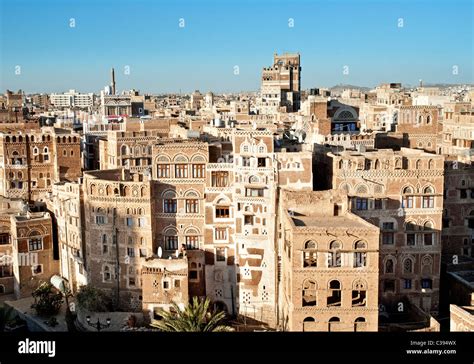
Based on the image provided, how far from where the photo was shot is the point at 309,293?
18.8m

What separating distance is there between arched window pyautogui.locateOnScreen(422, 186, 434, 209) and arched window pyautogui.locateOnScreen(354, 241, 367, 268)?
6738 millimetres

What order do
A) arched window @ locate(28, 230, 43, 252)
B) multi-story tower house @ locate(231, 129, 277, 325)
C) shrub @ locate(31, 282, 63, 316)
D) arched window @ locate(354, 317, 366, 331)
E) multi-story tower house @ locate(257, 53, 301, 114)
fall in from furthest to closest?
multi-story tower house @ locate(257, 53, 301, 114), arched window @ locate(28, 230, 43, 252), shrub @ locate(31, 282, 63, 316), multi-story tower house @ locate(231, 129, 277, 325), arched window @ locate(354, 317, 366, 331)

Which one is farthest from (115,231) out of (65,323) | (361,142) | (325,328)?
(361,142)

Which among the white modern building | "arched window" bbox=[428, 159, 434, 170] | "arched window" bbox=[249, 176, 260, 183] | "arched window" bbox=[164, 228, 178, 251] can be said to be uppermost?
the white modern building

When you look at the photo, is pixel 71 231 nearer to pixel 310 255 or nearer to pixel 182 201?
pixel 182 201

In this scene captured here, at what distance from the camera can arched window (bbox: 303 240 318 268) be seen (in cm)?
1859

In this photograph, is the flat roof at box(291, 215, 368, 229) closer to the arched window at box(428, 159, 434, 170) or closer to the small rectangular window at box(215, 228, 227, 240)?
the small rectangular window at box(215, 228, 227, 240)

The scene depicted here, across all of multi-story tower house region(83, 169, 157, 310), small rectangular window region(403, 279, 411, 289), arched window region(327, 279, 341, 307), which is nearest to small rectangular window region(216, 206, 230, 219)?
multi-story tower house region(83, 169, 157, 310)

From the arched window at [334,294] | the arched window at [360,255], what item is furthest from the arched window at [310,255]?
the arched window at [360,255]

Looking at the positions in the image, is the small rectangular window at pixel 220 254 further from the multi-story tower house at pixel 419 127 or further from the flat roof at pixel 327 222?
the multi-story tower house at pixel 419 127

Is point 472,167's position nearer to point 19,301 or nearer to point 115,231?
point 115,231

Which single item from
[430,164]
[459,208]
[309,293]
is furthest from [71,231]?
[459,208]

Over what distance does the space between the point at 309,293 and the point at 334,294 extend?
0.86 m

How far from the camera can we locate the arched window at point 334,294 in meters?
18.7
